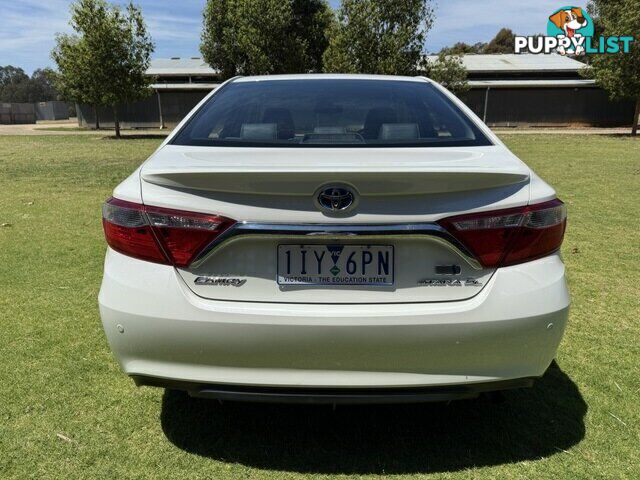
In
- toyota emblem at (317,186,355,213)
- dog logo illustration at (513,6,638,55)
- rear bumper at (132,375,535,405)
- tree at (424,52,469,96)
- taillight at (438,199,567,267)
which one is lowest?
rear bumper at (132,375,535,405)

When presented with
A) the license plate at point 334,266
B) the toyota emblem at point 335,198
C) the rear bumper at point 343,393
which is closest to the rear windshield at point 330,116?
the toyota emblem at point 335,198

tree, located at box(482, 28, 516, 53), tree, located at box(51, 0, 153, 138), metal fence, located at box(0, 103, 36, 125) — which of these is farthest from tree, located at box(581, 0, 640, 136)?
tree, located at box(482, 28, 516, 53)

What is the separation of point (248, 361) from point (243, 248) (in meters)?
0.40

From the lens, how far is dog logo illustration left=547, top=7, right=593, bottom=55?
1521 inches

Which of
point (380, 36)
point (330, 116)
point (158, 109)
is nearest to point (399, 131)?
point (330, 116)

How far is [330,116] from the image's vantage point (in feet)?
9.72

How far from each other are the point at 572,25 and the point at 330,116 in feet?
141

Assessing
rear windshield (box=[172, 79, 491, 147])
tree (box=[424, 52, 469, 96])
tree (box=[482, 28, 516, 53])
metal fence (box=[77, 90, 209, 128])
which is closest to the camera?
rear windshield (box=[172, 79, 491, 147])

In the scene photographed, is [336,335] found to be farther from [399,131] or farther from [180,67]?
[180,67]

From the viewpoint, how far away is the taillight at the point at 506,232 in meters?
1.92

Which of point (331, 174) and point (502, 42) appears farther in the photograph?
point (502, 42)

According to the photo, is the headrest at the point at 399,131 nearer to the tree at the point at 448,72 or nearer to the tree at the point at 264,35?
the tree at the point at 448,72

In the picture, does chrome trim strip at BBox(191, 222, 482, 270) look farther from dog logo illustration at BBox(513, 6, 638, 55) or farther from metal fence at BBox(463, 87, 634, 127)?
dog logo illustration at BBox(513, 6, 638, 55)

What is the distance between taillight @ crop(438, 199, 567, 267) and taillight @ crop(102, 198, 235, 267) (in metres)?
0.82
